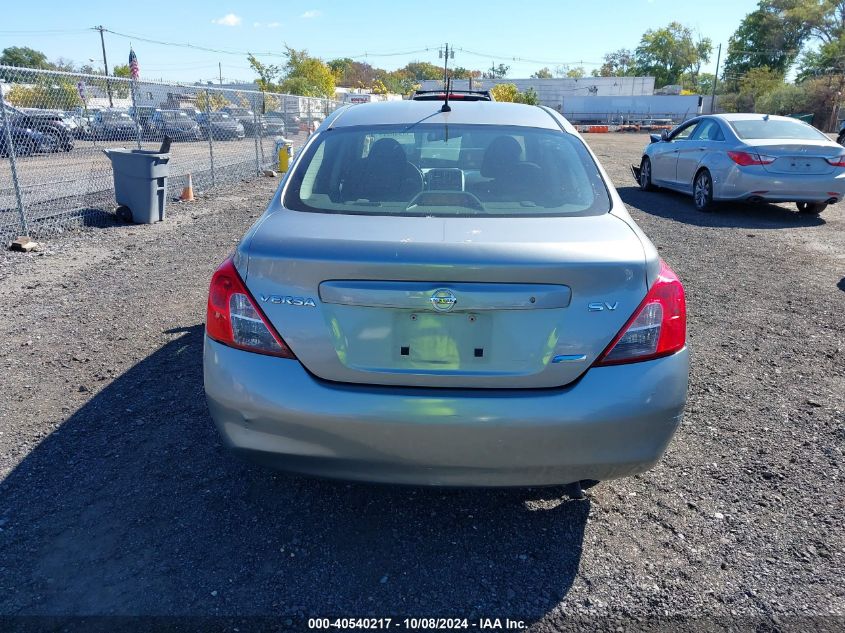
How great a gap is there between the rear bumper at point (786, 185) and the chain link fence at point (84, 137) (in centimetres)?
920

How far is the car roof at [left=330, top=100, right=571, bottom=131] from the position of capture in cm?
352

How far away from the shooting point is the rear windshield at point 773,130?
33.6ft

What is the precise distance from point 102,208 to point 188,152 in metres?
3.22

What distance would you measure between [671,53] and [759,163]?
108 meters

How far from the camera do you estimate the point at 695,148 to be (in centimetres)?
1106

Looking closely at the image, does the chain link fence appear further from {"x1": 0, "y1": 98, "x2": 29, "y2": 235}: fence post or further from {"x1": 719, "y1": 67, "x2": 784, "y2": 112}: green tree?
{"x1": 719, "y1": 67, "x2": 784, "y2": 112}: green tree

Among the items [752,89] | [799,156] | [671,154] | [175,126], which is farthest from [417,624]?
[752,89]

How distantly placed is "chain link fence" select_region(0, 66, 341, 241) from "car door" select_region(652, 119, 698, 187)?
339 inches

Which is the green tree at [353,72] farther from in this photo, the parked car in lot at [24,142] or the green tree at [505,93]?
the parked car in lot at [24,142]

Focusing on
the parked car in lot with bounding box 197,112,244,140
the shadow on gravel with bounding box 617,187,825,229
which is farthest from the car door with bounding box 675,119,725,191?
the parked car in lot with bounding box 197,112,244,140

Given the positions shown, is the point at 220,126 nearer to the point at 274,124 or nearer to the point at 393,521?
the point at 274,124

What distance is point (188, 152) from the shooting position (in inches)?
488

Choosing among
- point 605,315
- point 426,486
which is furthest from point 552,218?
point 426,486

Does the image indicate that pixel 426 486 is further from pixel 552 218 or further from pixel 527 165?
pixel 527 165
